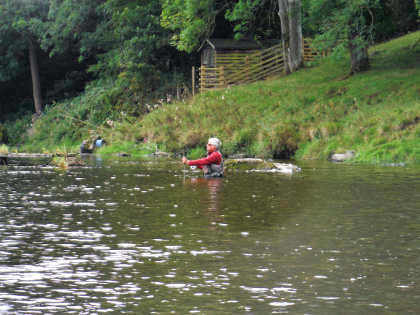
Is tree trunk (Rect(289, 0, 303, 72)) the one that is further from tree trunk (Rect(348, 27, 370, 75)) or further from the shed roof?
the shed roof

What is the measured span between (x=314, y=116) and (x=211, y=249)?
89.9ft

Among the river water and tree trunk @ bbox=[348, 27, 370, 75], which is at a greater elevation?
tree trunk @ bbox=[348, 27, 370, 75]

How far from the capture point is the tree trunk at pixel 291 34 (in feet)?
157

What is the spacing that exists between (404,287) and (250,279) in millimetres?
1740

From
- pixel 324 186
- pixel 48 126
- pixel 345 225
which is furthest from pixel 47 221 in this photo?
pixel 48 126

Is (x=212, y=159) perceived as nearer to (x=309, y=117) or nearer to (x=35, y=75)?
(x=309, y=117)

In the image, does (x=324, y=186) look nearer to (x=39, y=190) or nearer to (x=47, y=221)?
(x=39, y=190)

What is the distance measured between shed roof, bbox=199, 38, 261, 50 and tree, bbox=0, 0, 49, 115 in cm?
1464

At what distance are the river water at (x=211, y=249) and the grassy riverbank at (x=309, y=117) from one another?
13.5 m

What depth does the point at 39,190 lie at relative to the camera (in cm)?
2089

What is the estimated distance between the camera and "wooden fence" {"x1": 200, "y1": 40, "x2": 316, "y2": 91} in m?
54.6

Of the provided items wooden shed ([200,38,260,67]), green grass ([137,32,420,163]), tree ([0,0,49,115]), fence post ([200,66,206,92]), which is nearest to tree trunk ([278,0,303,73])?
green grass ([137,32,420,163])

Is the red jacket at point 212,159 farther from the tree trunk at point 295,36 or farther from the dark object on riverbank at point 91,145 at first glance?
the dark object on riverbank at point 91,145

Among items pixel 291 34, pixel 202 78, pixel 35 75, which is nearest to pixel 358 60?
pixel 291 34
